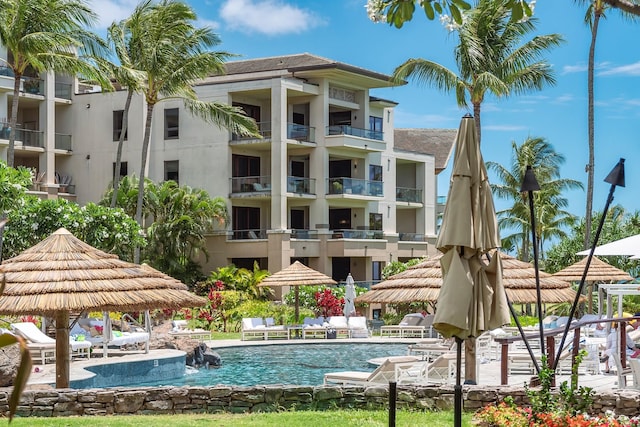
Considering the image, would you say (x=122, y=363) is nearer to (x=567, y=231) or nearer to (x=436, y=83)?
(x=436, y=83)

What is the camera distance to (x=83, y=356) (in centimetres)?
2142

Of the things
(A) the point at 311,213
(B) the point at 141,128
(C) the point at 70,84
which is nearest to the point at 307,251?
(A) the point at 311,213

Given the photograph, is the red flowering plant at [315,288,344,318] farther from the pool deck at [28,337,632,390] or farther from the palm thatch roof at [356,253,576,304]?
the palm thatch roof at [356,253,576,304]

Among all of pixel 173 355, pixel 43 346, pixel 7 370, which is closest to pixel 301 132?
pixel 173 355

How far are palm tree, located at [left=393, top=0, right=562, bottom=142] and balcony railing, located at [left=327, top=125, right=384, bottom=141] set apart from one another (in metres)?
8.46

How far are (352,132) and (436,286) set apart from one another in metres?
31.6

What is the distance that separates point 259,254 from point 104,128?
1007 centimetres

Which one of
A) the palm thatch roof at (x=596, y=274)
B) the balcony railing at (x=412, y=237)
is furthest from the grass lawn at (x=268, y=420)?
the balcony railing at (x=412, y=237)

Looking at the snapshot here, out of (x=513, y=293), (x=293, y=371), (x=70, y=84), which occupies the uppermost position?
(x=70, y=84)

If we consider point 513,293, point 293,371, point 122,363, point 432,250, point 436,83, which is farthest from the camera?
point 432,250

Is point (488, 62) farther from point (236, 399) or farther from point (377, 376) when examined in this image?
point (236, 399)

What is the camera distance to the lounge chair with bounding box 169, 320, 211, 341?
2546cm

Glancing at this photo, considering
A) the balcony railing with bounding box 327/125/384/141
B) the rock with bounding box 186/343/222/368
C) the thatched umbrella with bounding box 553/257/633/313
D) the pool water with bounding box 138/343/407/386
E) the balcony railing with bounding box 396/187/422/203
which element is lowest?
the pool water with bounding box 138/343/407/386

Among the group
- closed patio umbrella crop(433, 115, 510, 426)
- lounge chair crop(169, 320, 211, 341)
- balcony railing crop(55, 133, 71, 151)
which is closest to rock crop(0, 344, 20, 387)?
lounge chair crop(169, 320, 211, 341)
